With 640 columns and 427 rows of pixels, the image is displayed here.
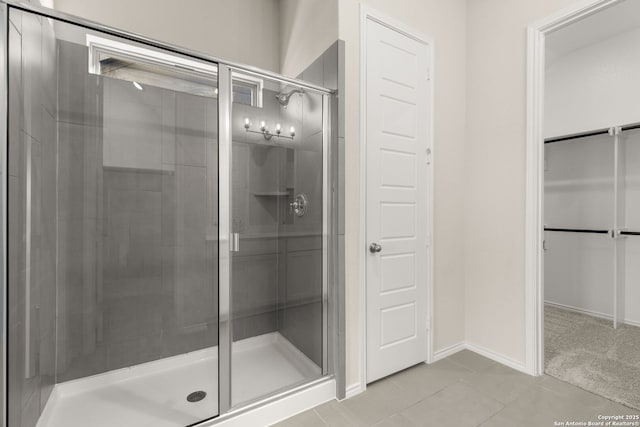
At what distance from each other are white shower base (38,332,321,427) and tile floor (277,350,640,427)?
30 centimetres

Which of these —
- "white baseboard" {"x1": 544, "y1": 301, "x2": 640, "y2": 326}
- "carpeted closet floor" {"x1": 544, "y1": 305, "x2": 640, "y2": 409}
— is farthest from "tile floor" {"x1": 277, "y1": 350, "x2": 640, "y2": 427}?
"white baseboard" {"x1": 544, "y1": 301, "x2": 640, "y2": 326}

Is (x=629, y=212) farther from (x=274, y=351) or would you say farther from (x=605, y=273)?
(x=274, y=351)

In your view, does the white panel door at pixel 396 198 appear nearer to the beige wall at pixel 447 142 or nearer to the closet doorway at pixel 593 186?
the beige wall at pixel 447 142

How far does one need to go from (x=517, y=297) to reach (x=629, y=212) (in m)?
2.04

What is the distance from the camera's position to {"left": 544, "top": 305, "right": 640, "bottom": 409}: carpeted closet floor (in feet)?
6.31

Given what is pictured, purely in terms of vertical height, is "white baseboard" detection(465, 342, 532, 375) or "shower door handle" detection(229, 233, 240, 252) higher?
"shower door handle" detection(229, 233, 240, 252)

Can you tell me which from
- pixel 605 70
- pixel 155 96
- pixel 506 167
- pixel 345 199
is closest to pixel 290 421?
pixel 345 199

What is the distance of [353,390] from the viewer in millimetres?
1922

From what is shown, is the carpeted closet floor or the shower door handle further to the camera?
the carpeted closet floor

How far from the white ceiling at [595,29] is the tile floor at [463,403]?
2881 millimetres

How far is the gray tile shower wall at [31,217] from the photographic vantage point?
47.5 inches

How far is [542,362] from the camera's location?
2.10 m

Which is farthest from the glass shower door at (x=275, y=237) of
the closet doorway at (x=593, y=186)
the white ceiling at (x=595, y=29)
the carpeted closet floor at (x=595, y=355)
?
the white ceiling at (x=595, y=29)

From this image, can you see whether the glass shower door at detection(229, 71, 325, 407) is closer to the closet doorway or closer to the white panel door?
the white panel door
